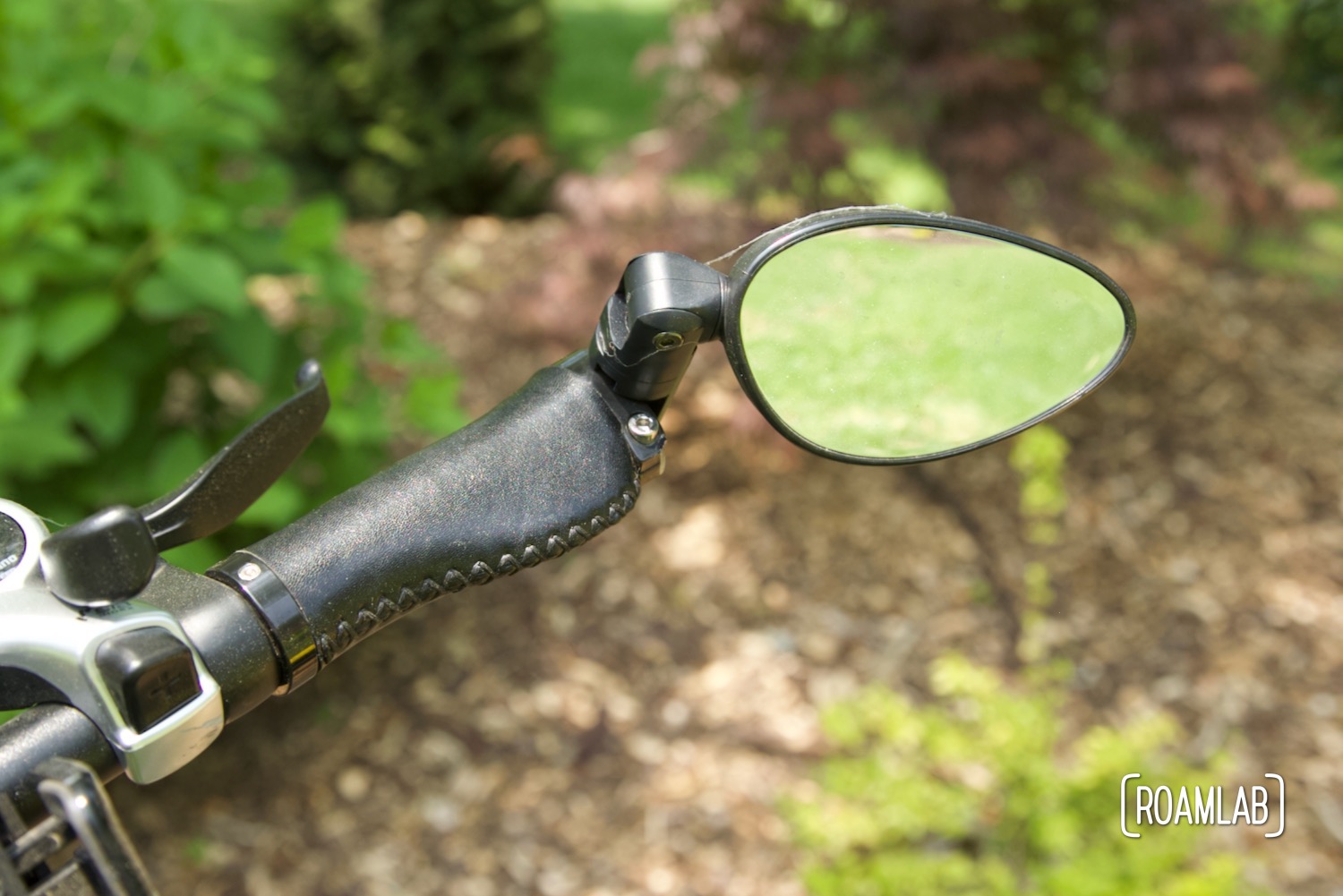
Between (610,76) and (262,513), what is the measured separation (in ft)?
18.6

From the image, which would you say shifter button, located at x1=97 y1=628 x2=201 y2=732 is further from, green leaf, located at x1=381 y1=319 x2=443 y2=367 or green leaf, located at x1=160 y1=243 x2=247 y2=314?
green leaf, located at x1=381 y1=319 x2=443 y2=367

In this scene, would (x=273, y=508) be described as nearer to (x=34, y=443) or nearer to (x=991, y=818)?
(x=34, y=443)

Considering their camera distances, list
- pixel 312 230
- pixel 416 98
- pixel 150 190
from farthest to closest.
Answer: pixel 416 98 → pixel 312 230 → pixel 150 190

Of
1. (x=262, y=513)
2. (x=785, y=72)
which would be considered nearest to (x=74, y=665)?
(x=262, y=513)

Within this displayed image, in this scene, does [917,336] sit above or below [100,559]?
below

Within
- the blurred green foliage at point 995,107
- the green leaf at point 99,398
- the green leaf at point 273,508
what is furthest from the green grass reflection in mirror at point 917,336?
the blurred green foliage at point 995,107

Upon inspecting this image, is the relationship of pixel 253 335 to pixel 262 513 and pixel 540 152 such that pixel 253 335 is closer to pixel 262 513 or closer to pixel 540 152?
pixel 262 513

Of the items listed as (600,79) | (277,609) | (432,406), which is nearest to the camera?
(277,609)

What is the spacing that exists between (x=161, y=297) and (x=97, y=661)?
1551 millimetres

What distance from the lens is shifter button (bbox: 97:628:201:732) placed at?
559 millimetres

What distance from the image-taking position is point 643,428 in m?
0.75

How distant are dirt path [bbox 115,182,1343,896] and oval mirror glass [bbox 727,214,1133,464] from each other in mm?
1829
